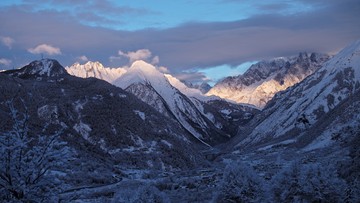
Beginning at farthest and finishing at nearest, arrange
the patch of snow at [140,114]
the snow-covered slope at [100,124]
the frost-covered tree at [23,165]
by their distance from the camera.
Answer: the patch of snow at [140,114] < the snow-covered slope at [100,124] < the frost-covered tree at [23,165]

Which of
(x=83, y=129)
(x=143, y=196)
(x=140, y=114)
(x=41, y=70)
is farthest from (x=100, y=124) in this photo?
(x=143, y=196)

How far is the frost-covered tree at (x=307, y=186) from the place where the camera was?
127 feet

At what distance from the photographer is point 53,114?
129000 mm

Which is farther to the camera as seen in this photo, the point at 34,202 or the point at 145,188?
the point at 145,188

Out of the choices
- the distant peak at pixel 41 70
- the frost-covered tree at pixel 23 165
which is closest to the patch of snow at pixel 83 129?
the distant peak at pixel 41 70

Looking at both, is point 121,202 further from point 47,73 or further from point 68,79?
point 47,73

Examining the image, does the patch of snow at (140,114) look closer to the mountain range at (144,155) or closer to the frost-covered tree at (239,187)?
the mountain range at (144,155)

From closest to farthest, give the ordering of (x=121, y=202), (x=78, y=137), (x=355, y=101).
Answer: (x=121, y=202) → (x=78, y=137) → (x=355, y=101)

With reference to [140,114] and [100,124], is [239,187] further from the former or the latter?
[140,114]

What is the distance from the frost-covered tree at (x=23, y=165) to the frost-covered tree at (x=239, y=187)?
26.4m

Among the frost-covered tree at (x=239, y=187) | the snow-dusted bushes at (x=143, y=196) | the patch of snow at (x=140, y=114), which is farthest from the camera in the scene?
the patch of snow at (x=140, y=114)

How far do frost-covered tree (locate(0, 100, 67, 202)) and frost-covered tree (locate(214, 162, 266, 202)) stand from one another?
2642 cm

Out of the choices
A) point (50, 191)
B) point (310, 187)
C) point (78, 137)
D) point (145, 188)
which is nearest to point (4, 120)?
point (78, 137)

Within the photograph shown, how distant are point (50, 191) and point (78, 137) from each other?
10931 cm
